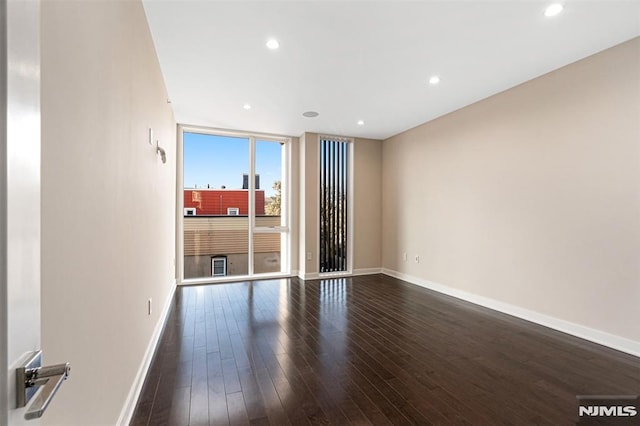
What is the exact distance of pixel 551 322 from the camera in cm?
317

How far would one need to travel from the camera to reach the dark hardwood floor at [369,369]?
182 centimetres

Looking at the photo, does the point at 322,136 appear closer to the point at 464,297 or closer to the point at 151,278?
the point at 464,297

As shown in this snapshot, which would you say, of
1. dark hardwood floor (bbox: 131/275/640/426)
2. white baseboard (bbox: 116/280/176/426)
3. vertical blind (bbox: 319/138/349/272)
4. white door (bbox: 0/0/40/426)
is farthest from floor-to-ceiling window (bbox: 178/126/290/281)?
white door (bbox: 0/0/40/426)

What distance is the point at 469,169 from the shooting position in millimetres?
4180

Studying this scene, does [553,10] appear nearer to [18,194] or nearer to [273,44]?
[273,44]

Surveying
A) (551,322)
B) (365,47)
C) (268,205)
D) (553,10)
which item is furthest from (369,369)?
(268,205)

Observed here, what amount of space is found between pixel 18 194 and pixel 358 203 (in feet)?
18.4

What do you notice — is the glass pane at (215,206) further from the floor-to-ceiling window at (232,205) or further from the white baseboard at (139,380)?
the white baseboard at (139,380)

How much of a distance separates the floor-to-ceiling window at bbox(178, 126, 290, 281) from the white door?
16.1ft

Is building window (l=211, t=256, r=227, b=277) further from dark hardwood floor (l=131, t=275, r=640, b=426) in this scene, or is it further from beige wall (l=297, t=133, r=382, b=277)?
dark hardwood floor (l=131, t=275, r=640, b=426)

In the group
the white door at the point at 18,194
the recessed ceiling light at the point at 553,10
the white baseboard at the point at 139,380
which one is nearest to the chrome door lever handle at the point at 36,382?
the white door at the point at 18,194

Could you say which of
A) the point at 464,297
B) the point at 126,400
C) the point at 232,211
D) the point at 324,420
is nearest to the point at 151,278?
the point at 126,400

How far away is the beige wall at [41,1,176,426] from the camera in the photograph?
2.92 feet

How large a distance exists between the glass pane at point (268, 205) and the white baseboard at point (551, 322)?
295 cm
